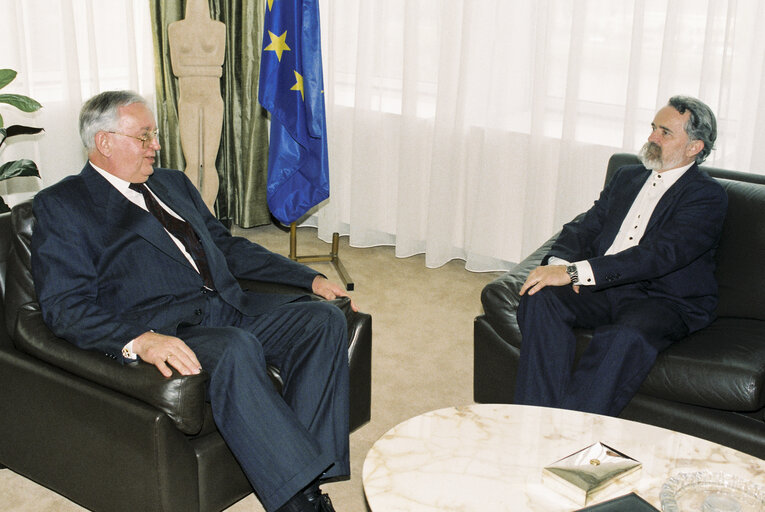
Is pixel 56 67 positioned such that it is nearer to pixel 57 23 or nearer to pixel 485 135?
pixel 57 23

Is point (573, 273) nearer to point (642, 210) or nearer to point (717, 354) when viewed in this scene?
point (642, 210)

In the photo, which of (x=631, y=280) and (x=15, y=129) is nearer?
(x=631, y=280)

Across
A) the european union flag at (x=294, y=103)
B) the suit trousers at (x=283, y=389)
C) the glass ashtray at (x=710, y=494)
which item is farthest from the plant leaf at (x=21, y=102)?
the glass ashtray at (x=710, y=494)

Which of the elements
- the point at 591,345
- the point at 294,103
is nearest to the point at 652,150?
the point at 591,345

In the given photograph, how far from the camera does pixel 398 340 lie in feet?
11.9

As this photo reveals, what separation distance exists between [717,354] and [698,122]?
822mm

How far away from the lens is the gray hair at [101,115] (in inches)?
95.4

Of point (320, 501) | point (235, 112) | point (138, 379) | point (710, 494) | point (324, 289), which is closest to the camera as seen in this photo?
point (710, 494)

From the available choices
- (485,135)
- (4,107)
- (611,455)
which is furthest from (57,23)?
(611,455)

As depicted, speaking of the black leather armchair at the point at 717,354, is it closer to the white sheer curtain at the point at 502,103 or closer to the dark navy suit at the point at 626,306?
the dark navy suit at the point at 626,306

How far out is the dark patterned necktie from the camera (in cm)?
255

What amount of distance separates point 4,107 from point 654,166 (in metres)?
3.09

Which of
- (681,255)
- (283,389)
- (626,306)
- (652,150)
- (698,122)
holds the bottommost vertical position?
(283,389)

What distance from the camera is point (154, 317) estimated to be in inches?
95.0
